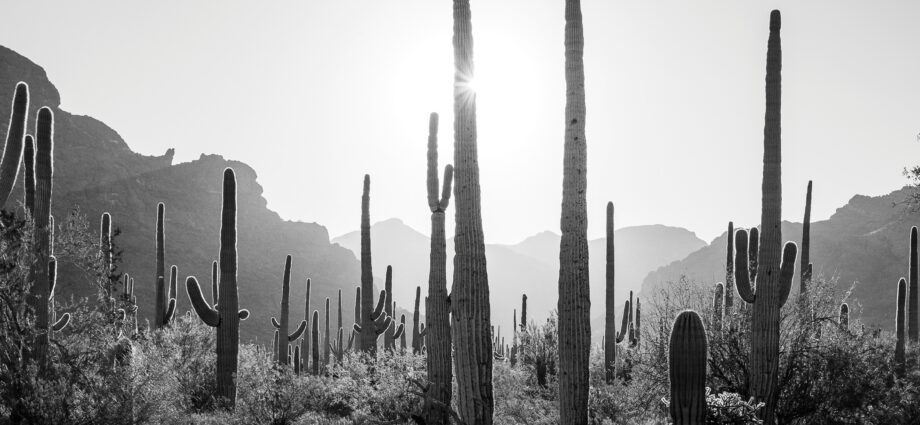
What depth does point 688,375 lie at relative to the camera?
557 centimetres

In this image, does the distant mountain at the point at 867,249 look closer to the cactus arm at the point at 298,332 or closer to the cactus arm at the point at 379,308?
the cactus arm at the point at 298,332

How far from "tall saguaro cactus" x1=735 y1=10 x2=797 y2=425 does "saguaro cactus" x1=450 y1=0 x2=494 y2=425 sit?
16.2 ft

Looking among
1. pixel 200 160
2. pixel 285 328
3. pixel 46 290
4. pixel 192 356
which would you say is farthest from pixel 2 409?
pixel 200 160

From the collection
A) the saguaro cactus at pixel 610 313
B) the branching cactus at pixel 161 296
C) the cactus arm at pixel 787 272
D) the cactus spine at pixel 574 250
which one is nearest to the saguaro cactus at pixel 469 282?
the cactus spine at pixel 574 250

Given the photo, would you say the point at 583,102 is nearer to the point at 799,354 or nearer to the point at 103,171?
the point at 799,354

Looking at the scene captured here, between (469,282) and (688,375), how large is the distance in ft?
9.79

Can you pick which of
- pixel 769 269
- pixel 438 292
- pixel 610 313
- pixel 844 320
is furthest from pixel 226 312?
pixel 844 320

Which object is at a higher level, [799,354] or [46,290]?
[46,290]

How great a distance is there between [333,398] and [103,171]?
67214 millimetres

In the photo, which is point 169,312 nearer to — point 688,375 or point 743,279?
point 743,279

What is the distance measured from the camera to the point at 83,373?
9.66m

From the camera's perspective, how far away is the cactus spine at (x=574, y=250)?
7.60 meters

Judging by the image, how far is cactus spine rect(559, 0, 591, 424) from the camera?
7.60 m

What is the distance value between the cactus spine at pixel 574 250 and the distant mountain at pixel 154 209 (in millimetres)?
54019
